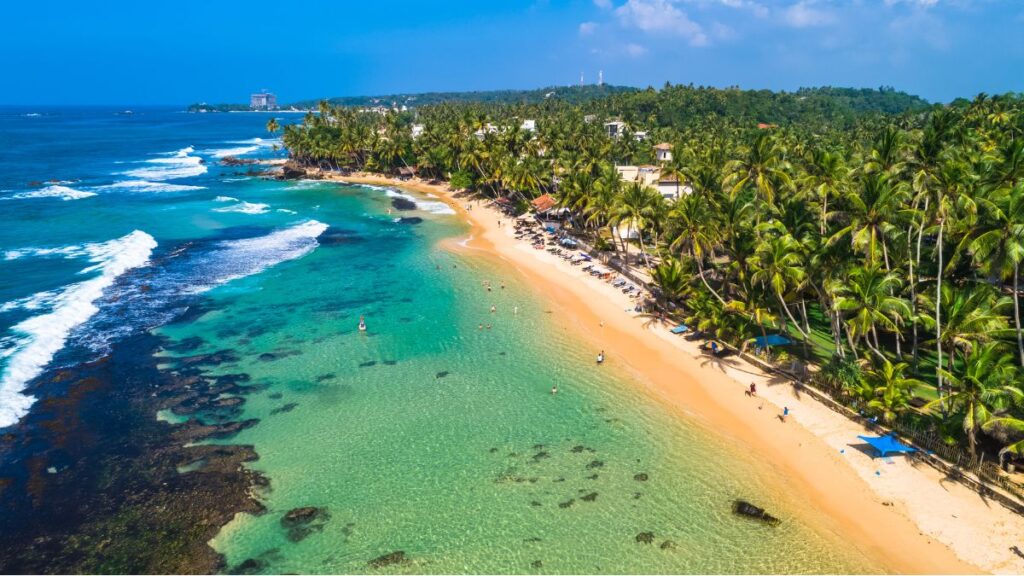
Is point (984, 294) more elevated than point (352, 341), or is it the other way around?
point (984, 294)

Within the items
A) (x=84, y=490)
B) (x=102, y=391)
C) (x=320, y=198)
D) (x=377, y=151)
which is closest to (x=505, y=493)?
(x=84, y=490)

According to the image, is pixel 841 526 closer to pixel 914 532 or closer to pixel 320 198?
pixel 914 532

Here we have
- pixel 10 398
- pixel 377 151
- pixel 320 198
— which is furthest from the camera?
pixel 377 151

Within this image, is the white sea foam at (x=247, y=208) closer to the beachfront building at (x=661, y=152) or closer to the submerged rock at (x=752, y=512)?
the beachfront building at (x=661, y=152)

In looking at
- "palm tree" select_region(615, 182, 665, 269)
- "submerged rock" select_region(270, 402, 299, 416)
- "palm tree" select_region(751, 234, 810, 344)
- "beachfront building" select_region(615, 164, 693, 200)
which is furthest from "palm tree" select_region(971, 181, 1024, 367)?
"beachfront building" select_region(615, 164, 693, 200)

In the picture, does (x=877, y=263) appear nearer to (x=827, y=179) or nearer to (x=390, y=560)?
(x=827, y=179)

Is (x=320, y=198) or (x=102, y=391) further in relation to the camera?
(x=320, y=198)

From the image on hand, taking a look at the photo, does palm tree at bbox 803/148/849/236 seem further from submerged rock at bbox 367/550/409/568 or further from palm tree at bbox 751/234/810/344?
submerged rock at bbox 367/550/409/568
